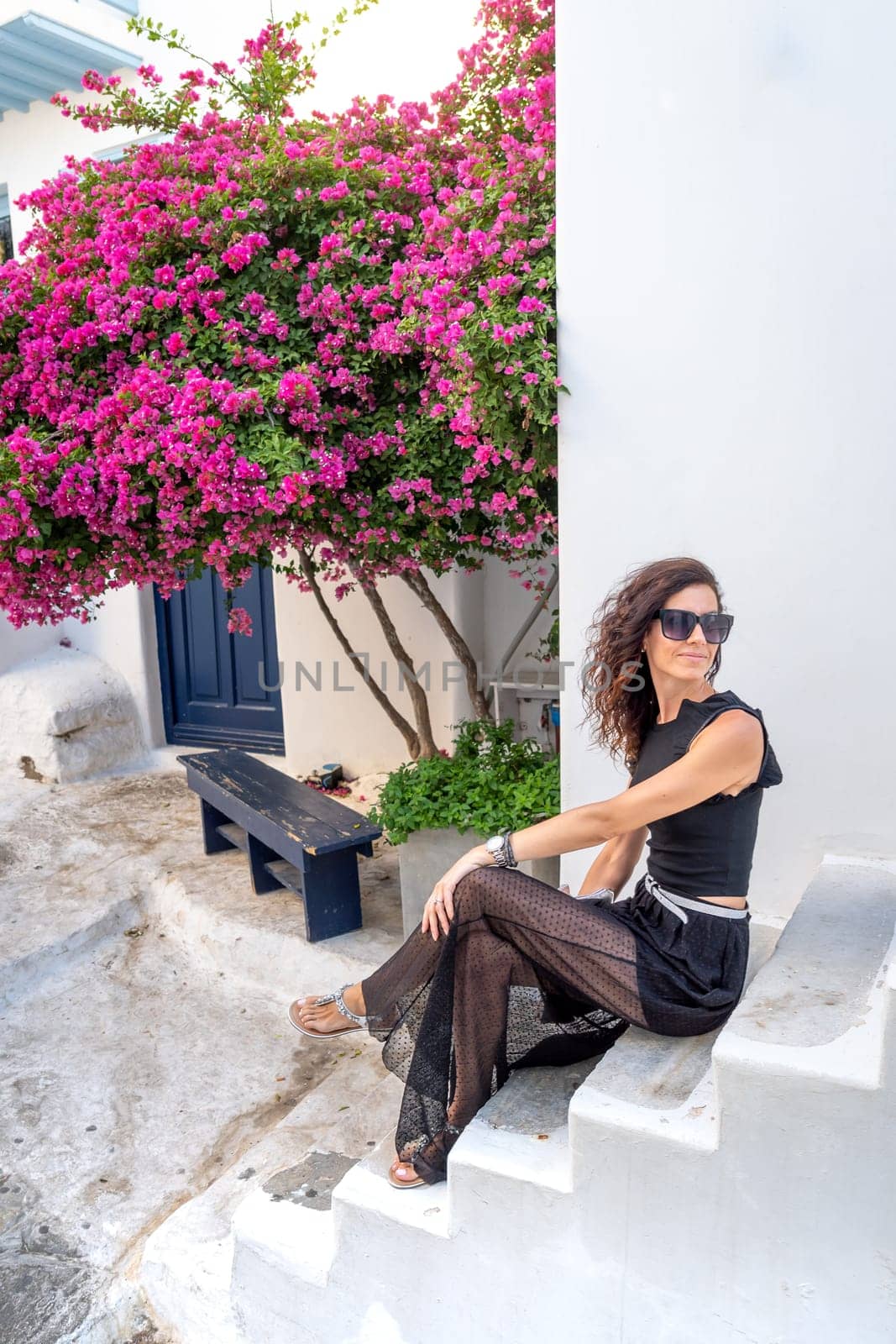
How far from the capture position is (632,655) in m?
2.38

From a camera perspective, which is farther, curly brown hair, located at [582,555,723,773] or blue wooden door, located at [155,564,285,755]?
blue wooden door, located at [155,564,285,755]

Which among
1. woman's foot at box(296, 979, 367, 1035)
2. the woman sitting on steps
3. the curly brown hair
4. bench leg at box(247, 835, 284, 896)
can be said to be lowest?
bench leg at box(247, 835, 284, 896)

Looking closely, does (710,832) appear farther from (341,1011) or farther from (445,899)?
(341,1011)

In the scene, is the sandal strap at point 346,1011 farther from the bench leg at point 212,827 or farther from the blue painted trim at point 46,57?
the blue painted trim at point 46,57

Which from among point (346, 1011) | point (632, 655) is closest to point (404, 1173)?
point (346, 1011)

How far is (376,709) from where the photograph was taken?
6.20 meters

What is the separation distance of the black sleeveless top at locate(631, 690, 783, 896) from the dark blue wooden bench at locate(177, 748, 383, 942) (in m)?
2.01

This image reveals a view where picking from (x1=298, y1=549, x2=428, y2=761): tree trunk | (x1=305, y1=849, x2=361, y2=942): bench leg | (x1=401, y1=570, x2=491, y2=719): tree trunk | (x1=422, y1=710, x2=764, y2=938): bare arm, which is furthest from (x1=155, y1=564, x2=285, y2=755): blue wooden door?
(x1=422, y1=710, x2=764, y2=938): bare arm

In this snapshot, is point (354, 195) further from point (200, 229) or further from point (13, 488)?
point (13, 488)

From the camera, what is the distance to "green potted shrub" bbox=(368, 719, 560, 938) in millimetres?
3770

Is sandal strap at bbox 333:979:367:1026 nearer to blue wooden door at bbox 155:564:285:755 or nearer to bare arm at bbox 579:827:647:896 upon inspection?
bare arm at bbox 579:827:647:896

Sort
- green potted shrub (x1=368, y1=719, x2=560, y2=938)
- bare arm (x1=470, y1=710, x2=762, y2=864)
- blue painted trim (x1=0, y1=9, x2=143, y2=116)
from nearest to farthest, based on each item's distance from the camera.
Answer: bare arm (x1=470, y1=710, x2=762, y2=864) < green potted shrub (x1=368, y1=719, x2=560, y2=938) < blue painted trim (x1=0, y1=9, x2=143, y2=116)

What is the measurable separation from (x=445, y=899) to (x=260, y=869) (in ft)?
8.92

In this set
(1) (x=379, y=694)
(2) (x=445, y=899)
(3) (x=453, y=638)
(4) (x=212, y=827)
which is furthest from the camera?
(1) (x=379, y=694)
